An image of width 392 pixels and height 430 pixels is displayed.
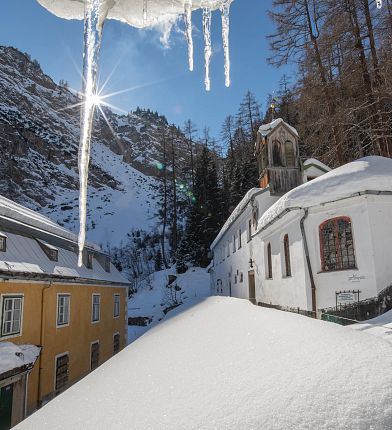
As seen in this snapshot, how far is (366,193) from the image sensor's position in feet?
31.1

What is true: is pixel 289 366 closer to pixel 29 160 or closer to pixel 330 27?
pixel 330 27

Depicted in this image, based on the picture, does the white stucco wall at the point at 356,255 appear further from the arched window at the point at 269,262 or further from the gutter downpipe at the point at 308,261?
the arched window at the point at 269,262

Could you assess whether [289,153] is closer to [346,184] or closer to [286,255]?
[286,255]

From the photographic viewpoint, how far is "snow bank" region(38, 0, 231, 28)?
1.84 meters

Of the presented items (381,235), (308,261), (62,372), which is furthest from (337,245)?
(62,372)

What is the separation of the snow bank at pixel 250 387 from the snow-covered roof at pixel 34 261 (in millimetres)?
7452

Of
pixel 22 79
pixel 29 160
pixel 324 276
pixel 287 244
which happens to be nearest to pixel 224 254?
pixel 287 244

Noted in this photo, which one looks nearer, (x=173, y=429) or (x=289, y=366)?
(x=173, y=429)

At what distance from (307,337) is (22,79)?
3764 inches

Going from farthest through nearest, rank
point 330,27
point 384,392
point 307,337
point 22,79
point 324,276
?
point 22,79
point 330,27
point 324,276
point 307,337
point 384,392

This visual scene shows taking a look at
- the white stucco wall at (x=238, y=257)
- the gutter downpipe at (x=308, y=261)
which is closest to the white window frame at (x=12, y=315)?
the gutter downpipe at (x=308, y=261)

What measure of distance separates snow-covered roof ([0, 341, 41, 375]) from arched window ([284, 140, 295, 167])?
14.3 m

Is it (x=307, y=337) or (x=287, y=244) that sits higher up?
(x=287, y=244)

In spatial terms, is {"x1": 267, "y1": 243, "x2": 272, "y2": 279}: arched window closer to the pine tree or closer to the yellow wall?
the yellow wall
